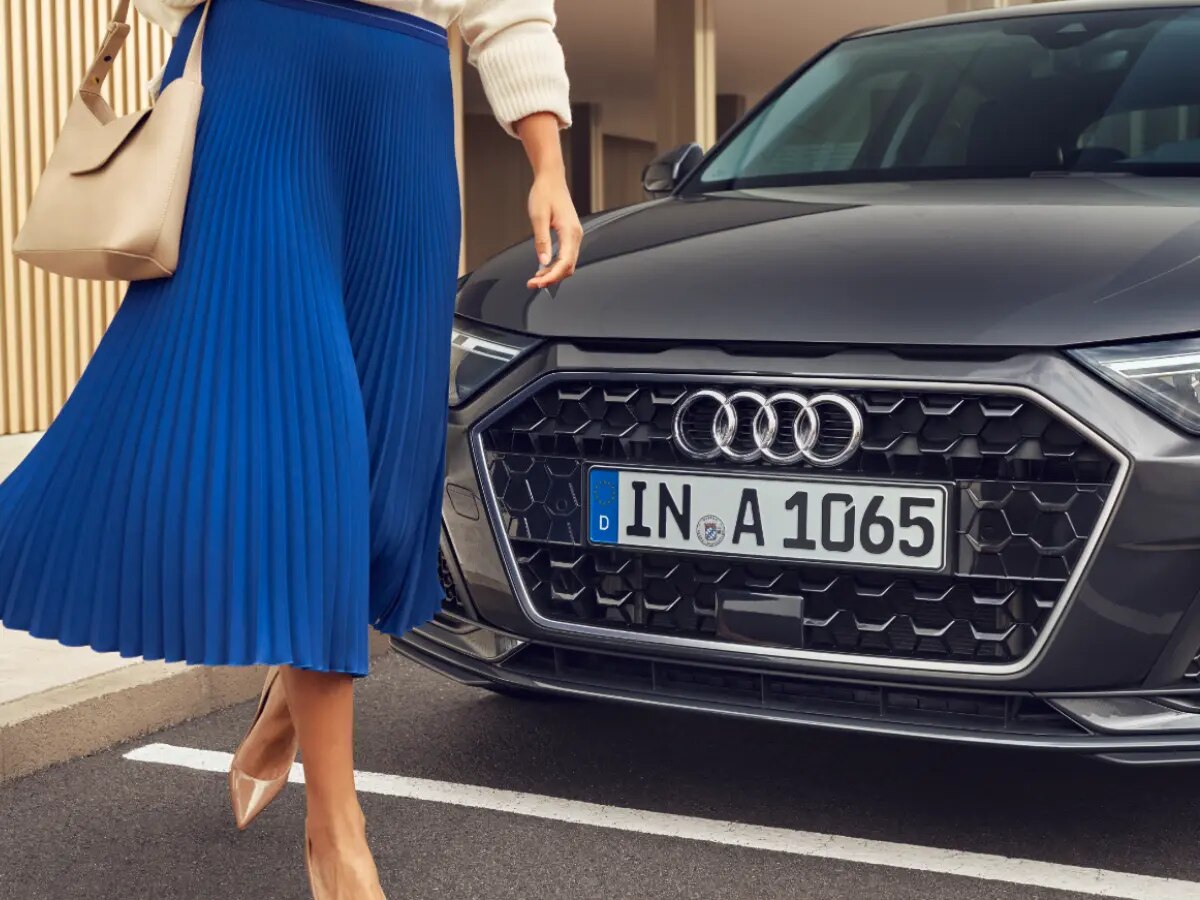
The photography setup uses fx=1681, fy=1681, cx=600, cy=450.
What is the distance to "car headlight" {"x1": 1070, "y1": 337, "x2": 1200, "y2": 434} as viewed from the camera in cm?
232

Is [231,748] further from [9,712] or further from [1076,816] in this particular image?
[1076,816]

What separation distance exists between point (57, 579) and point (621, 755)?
54.1 inches

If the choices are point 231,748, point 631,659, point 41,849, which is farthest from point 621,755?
point 41,849

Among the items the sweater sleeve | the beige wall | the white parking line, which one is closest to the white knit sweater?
the sweater sleeve

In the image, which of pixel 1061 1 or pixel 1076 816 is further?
pixel 1061 1

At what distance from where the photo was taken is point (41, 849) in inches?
104

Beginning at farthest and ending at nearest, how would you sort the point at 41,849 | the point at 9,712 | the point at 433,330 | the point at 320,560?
the point at 9,712, the point at 41,849, the point at 433,330, the point at 320,560

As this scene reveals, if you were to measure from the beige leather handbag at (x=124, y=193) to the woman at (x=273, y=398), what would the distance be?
0.04 metres

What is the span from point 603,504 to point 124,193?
922mm

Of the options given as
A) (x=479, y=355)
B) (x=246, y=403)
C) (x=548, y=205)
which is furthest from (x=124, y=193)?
(x=479, y=355)

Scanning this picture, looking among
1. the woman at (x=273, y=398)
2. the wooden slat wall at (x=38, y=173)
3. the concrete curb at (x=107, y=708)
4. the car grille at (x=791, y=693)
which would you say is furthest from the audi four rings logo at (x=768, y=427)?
the wooden slat wall at (x=38, y=173)

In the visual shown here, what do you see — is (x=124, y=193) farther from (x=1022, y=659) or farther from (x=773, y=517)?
(x=1022, y=659)

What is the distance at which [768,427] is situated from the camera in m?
2.47

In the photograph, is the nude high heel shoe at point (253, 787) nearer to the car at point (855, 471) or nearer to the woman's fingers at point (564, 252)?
the car at point (855, 471)
